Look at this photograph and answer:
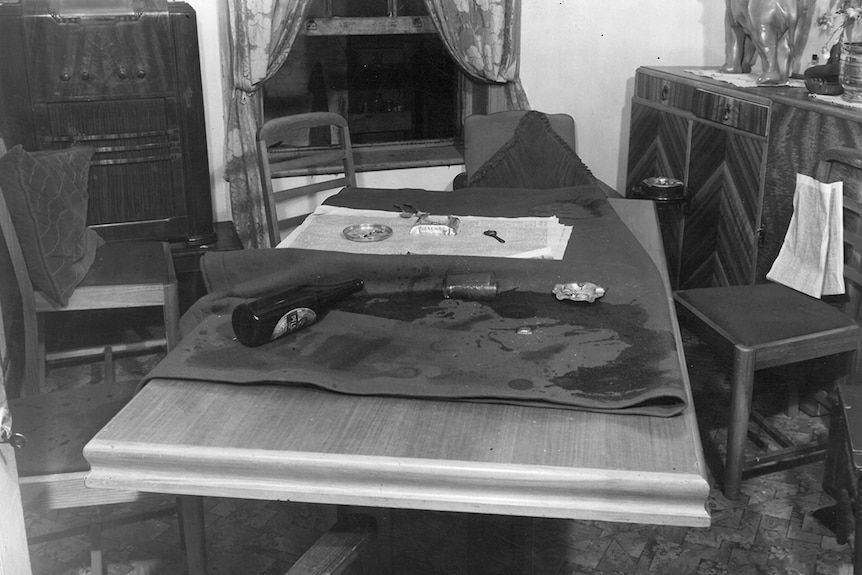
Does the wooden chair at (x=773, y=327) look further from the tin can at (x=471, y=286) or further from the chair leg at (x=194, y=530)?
the chair leg at (x=194, y=530)

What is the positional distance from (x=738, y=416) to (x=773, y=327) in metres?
0.27

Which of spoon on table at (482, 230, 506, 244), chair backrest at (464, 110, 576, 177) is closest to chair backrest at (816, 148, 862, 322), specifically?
spoon on table at (482, 230, 506, 244)

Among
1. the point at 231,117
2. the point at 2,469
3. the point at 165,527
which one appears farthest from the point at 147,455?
the point at 231,117

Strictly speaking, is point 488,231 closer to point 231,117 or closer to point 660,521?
point 660,521

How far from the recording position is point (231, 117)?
374 cm

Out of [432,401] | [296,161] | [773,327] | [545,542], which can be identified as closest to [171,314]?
[296,161]

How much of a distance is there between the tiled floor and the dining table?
0.74 metres

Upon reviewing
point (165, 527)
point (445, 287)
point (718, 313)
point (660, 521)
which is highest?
point (445, 287)

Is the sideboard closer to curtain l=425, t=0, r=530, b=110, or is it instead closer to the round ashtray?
curtain l=425, t=0, r=530, b=110

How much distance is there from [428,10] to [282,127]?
4.39 ft

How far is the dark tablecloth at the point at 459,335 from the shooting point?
128cm

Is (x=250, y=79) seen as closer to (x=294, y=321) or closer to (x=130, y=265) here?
(x=130, y=265)

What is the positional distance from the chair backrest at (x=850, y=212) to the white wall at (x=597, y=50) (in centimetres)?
174

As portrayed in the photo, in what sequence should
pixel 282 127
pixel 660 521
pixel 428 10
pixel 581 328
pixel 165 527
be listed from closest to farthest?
1. pixel 660 521
2. pixel 581 328
3. pixel 165 527
4. pixel 282 127
5. pixel 428 10
